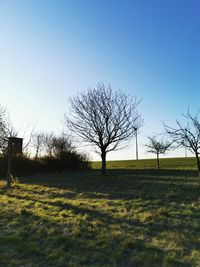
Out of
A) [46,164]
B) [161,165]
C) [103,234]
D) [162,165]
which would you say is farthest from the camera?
[161,165]

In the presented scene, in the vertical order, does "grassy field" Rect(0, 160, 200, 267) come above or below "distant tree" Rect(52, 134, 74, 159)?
below

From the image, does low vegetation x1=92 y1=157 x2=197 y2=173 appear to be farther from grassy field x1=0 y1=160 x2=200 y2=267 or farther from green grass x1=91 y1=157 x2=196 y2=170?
grassy field x1=0 y1=160 x2=200 y2=267

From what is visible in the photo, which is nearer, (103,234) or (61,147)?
(103,234)

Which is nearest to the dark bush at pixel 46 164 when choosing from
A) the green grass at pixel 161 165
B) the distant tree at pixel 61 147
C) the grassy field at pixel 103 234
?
the distant tree at pixel 61 147

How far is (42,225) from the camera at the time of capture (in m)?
7.33

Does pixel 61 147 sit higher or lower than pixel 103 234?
higher

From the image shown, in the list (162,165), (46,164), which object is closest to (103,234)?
(46,164)

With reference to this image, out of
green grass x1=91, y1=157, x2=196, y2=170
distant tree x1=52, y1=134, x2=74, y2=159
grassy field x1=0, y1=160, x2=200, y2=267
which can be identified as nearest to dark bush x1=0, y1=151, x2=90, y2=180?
distant tree x1=52, y1=134, x2=74, y2=159

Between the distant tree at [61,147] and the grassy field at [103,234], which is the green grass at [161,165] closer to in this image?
the distant tree at [61,147]

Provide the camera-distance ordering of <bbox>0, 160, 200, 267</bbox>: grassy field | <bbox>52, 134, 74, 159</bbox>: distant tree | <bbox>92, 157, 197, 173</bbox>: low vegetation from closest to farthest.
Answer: <bbox>0, 160, 200, 267</bbox>: grassy field
<bbox>52, 134, 74, 159</bbox>: distant tree
<bbox>92, 157, 197, 173</bbox>: low vegetation

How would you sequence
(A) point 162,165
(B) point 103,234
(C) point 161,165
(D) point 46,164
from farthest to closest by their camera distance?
1. (C) point 161,165
2. (A) point 162,165
3. (D) point 46,164
4. (B) point 103,234

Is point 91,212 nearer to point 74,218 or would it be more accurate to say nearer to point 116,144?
point 74,218

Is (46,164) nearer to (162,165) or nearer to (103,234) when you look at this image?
(162,165)

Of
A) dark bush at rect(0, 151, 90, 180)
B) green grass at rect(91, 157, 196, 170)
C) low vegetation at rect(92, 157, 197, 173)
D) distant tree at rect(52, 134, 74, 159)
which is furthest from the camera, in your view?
green grass at rect(91, 157, 196, 170)
